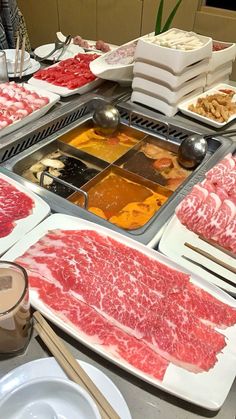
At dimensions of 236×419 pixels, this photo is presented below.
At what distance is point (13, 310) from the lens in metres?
0.84

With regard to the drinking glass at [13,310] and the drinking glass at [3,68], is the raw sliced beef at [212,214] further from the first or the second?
the drinking glass at [3,68]

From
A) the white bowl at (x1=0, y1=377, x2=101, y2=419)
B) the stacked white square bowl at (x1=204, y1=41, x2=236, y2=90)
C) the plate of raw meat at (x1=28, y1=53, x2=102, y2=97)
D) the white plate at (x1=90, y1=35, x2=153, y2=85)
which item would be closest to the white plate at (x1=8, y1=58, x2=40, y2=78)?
the plate of raw meat at (x1=28, y1=53, x2=102, y2=97)

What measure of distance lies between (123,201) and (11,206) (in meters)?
0.50

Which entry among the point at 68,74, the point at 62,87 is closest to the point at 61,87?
the point at 62,87

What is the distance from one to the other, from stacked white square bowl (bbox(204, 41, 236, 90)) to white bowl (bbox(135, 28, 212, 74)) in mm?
145

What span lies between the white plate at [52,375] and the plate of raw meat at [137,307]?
5cm

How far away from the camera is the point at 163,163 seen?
72.2 inches

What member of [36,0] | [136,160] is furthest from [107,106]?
[36,0]

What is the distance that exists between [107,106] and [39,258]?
1.11m

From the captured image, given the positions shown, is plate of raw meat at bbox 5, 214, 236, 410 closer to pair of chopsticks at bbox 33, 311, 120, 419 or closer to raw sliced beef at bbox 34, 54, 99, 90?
pair of chopsticks at bbox 33, 311, 120, 419

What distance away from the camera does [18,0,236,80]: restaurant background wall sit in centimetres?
345

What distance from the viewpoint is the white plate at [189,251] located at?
3.74 ft

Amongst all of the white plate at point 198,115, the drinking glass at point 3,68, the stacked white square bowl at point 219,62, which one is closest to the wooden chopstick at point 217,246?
the white plate at point 198,115

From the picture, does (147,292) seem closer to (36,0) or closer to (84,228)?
(84,228)
